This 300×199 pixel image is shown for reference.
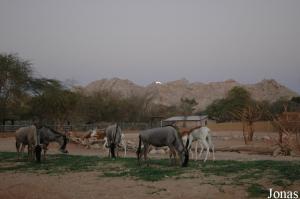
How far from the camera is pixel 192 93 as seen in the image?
13650cm

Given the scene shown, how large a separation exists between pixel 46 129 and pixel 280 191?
13.1 metres

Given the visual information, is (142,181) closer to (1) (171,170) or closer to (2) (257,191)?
(1) (171,170)

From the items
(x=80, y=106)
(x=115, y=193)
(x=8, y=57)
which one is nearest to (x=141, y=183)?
(x=115, y=193)

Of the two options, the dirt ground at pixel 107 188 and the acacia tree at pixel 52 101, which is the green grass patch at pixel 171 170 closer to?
the dirt ground at pixel 107 188

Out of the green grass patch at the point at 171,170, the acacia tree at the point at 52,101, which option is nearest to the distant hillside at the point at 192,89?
the acacia tree at the point at 52,101

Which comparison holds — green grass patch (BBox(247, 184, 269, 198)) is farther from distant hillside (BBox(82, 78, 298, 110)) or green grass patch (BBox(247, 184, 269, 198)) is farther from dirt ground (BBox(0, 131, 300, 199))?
distant hillside (BBox(82, 78, 298, 110))

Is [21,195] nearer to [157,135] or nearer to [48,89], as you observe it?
[157,135]

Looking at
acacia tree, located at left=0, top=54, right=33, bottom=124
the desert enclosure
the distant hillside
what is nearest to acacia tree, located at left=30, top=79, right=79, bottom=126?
acacia tree, located at left=0, top=54, right=33, bottom=124

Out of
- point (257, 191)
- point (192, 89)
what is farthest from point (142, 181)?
point (192, 89)

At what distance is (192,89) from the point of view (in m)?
140

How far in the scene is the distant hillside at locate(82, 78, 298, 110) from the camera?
127 m

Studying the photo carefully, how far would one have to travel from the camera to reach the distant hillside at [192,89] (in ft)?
416

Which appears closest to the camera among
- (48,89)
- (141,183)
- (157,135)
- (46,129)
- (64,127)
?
(141,183)

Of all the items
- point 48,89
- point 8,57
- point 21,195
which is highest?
point 8,57
